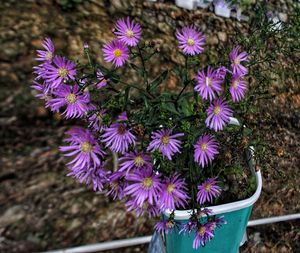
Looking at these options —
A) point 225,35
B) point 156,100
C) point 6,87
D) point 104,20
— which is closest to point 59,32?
point 104,20

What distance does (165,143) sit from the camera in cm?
109

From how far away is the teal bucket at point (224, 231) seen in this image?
138 centimetres

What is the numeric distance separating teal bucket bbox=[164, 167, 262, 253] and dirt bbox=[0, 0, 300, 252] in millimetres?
272

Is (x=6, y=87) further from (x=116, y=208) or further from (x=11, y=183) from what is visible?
(x=116, y=208)

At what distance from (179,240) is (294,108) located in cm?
146

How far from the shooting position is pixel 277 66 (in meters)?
2.68

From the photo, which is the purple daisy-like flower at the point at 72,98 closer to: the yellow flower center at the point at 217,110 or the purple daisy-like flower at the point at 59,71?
the purple daisy-like flower at the point at 59,71

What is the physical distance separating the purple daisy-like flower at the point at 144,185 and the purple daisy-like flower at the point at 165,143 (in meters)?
0.06

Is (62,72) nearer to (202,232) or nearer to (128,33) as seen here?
(128,33)

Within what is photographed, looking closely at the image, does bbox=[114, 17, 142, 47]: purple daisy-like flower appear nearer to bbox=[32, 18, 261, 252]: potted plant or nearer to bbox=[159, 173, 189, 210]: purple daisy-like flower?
bbox=[32, 18, 261, 252]: potted plant

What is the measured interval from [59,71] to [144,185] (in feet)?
1.16

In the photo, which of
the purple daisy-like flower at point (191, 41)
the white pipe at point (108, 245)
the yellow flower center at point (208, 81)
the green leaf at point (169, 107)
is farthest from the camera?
the white pipe at point (108, 245)

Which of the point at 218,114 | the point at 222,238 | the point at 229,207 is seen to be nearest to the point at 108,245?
the point at 222,238

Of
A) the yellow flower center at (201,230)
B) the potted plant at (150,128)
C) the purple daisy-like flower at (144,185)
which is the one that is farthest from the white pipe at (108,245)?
the purple daisy-like flower at (144,185)
